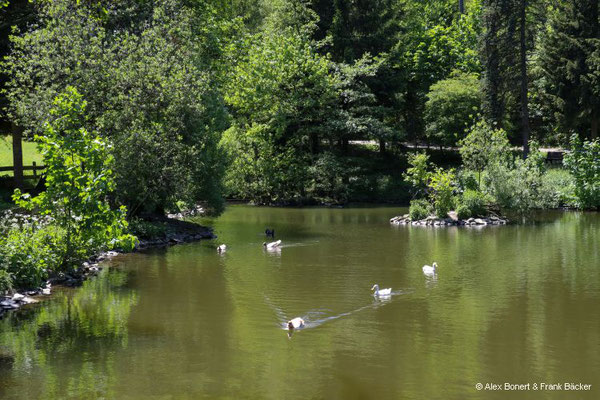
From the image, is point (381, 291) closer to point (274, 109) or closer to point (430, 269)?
point (430, 269)

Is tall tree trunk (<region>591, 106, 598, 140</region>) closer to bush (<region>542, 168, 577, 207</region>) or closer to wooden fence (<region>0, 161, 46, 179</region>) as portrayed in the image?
bush (<region>542, 168, 577, 207</region>)

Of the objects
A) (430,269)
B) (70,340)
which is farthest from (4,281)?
(430,269)

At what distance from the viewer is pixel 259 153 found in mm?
46438

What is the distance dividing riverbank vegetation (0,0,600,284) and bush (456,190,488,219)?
140 mm

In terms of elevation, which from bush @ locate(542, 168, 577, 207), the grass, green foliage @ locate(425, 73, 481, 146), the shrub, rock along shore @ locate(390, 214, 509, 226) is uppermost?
green foliage @ locate(425, 73, 481, 146)

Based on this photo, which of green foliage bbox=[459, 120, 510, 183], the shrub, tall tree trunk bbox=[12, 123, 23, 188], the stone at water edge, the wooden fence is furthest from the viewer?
the wooden fence

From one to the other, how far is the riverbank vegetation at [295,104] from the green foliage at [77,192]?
2.3 inches

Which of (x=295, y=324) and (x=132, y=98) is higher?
(x=132, y=98)

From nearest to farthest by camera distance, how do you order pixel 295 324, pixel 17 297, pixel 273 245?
→ pixel 295 324
pixel 17 297
pixel 273 245

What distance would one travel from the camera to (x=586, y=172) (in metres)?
38.9

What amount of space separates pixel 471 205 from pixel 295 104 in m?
15.5

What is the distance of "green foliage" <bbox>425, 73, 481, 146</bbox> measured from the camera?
4897 cm

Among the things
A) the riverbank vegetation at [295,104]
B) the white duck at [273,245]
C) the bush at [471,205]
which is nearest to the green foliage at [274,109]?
the riverbank vegetation at [295,104]

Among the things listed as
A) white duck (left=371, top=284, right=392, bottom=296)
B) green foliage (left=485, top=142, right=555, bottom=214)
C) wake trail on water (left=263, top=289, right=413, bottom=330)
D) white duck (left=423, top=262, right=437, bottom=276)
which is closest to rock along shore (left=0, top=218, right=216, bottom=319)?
wake trail on water (left=263, top=289, right=413, bottom=330)
